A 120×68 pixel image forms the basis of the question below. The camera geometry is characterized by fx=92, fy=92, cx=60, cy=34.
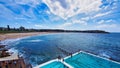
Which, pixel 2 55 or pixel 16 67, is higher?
pixel 16 67

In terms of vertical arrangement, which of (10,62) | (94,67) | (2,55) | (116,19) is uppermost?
(116,19)

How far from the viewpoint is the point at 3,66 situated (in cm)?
530

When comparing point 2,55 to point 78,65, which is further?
point 2,55

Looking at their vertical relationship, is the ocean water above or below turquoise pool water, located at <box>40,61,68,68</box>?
below

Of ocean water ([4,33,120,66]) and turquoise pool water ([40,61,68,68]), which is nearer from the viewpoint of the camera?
turquoise pool water ([40,61,68,68])

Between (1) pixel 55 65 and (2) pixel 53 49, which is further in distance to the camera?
(2) pixel 53 49

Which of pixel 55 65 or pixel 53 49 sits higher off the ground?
pixel 55 65

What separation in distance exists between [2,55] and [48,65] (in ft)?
24.6

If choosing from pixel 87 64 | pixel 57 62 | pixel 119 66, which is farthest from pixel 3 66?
pixel 119 66

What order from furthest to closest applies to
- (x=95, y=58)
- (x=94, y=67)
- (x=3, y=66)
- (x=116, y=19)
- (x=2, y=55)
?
(x=116, y=19)
(x=2, y=55)
(x=95, y=58)
(x=94, y=67)
(x=3, y=66)

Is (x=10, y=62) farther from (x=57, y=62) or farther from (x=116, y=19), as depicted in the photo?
(x=116, y=19)

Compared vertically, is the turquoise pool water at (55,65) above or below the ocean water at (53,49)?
above

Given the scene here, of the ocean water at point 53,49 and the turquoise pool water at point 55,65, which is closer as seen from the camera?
the turquoise pool water at point 55,65

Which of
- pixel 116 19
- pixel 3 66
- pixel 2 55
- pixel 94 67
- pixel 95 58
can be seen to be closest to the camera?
pixel 3 66
